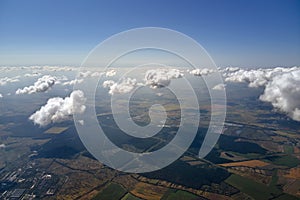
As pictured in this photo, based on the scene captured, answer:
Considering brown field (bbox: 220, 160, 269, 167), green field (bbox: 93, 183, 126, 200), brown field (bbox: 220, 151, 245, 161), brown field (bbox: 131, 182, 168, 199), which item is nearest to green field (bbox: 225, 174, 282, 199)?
brown field (bbox: 220, 160, 269, 167)

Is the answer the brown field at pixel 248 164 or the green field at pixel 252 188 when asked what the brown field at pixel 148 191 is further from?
the brown field at pixel 248 164

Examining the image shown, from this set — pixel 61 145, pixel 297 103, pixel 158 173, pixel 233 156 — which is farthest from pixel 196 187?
pixel 297 103

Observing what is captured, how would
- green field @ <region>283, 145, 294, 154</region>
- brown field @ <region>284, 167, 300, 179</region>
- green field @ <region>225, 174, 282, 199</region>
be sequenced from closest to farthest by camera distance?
green field @ <region>225, 174, 282, 199</region>, brown field @ <region>284, 167, 300, 179</region>, green field @ <region>283, 145, 294, 154</region>

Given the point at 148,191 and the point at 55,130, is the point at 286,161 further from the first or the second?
the point at 55,130

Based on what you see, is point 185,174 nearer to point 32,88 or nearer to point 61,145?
point 61,145

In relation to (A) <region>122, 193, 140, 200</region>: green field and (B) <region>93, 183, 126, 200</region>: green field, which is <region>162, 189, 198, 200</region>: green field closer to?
(A) <region>122, 193, 140, 200</region>: green field

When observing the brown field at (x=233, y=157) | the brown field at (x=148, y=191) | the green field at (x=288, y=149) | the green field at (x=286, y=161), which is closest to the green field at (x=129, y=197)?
the brown field at (x=148, y=191)
